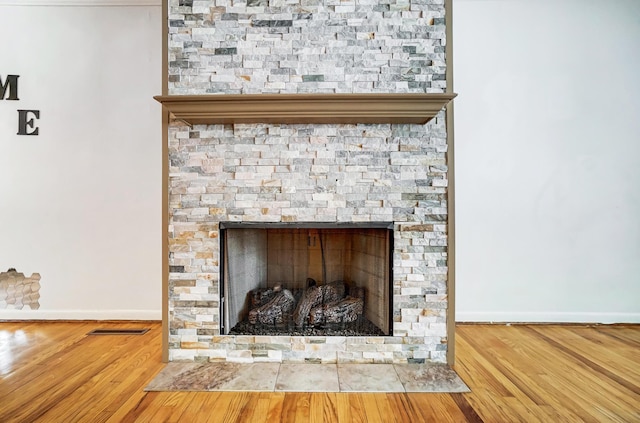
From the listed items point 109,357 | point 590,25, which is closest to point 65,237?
point 109,357

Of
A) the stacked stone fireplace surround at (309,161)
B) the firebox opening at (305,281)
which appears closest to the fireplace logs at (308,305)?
the firebox opening at (305,281)

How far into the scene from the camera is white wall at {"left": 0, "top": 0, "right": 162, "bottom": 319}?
2547mm

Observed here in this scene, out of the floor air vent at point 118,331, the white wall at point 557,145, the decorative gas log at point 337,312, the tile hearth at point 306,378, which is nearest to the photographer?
the tile hearth at point 306,378

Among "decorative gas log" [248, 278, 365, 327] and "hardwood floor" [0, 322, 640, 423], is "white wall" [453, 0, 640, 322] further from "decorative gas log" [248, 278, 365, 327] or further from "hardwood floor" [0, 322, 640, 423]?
"decorative gas log" [248, 278, 365, 327]

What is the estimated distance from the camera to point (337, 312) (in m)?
1.96

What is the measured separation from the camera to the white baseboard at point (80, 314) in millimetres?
2547

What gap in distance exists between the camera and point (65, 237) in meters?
2.56

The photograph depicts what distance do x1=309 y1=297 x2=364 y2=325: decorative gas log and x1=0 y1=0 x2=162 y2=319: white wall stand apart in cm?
131

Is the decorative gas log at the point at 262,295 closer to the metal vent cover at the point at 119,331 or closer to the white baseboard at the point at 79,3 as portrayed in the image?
the metal vent cover at the point at 119,331

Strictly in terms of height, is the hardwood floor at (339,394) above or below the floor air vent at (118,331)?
above

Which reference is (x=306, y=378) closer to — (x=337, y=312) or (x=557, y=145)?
(x=337, y=312)

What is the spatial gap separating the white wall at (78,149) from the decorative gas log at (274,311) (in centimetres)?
103

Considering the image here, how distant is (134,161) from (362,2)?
6.15ft

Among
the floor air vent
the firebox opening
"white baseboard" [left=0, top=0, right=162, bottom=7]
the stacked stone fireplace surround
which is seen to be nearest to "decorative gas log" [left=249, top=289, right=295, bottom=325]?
the firebox opening
